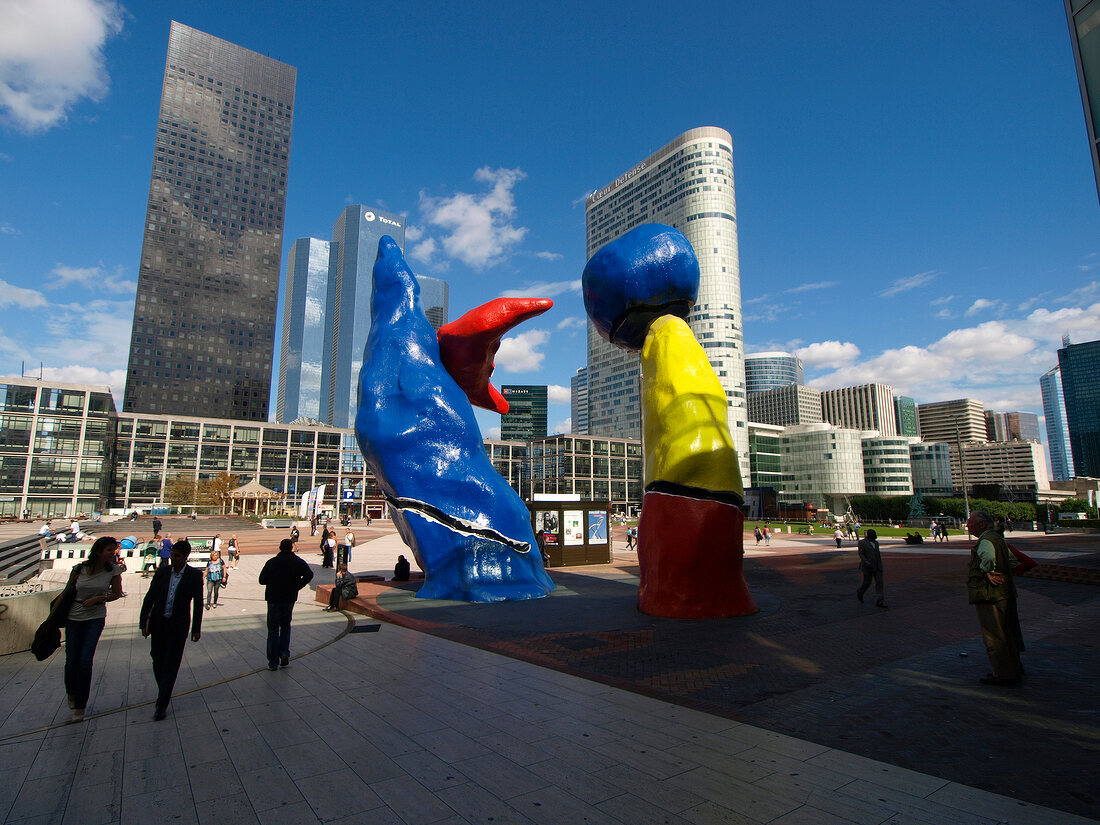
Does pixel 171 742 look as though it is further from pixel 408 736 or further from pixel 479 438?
pixel 479 438

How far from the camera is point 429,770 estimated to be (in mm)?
4371

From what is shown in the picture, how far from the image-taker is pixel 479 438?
14.3 m

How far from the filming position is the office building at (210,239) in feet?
417

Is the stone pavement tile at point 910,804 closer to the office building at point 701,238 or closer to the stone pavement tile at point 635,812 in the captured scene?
the stone pavement tile at point 635,812

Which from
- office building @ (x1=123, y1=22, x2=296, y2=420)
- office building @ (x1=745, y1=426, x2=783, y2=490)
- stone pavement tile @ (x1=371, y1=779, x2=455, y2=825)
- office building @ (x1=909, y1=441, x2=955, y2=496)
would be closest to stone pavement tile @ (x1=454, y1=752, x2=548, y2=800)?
stone pavement tile @ (x1=371, y1=779, x2=455, y2=825)

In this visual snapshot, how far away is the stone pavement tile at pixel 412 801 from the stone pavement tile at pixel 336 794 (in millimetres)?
60

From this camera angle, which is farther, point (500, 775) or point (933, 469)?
point (933, 469)

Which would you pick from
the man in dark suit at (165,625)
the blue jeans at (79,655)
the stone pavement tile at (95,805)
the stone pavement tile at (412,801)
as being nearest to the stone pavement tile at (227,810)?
the stone pavement tile at (95,805)

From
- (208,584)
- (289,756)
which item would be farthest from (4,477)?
(289,756)

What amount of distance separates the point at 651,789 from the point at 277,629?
5173 millimetres

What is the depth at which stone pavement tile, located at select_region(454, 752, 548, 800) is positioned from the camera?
4.07 metres

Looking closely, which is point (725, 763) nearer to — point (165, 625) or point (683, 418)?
point (165, 625)

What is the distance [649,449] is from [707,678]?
5.45 metres

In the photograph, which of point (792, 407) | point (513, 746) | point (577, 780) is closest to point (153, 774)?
point (513, 746)
